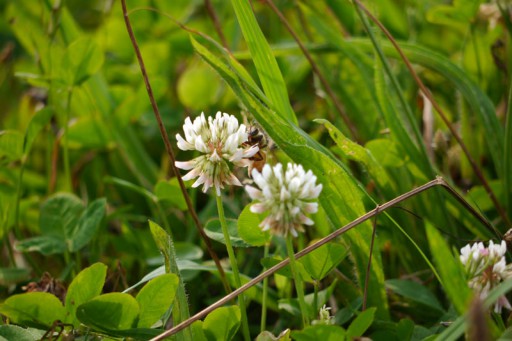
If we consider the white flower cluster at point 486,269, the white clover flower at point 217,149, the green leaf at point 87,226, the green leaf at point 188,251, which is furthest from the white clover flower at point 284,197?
the green leaf at point 87,226

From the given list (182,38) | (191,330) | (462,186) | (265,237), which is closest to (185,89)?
(182,38)

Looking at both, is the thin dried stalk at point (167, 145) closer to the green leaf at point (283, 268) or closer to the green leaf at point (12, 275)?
the green leaf at point (283, 268)

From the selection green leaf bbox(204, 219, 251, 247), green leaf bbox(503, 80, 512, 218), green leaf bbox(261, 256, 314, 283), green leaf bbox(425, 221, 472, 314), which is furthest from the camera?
green leaf bbox(503, 80, 512, 218)

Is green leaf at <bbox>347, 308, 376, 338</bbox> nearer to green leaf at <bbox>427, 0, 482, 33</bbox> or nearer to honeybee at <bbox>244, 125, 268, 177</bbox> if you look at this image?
honeybee at <bbox>244, 125, 268, 177</bbox>

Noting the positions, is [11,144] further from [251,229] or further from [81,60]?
[251,229]

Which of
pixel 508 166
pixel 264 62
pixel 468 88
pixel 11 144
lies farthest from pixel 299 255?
pixel 11 144

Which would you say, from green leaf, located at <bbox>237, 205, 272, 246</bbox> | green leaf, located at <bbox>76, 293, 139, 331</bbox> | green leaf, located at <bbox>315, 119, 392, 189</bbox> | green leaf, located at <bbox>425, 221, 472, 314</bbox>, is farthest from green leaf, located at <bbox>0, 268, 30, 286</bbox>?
green leaf, located at <bbox>425, 221, 472, 314</bbox>

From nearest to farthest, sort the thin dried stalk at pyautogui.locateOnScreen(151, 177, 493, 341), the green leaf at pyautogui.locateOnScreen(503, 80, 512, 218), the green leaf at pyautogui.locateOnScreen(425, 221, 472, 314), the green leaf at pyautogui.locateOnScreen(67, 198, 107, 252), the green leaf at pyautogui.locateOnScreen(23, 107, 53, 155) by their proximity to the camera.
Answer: the green leaf at pyautogui.locateOnScreen(425, 221, 472, 314)
the thin dried stalk at pyautogui.locateOnScreen(151, 177, 493, 341)
the green leaf at pyautogui.locateOnScreen(503, 80, 512, 218)
the green leaf at pyautogui.locateOnScreen(67, 198, 107, 252)
the green leaf at pyautogui.locateOnScreen(23, 107, 53, 155)
